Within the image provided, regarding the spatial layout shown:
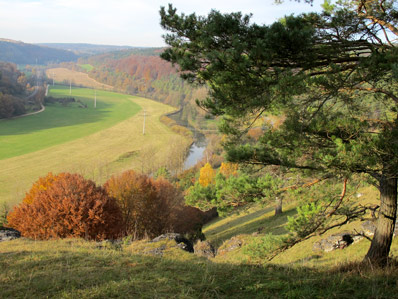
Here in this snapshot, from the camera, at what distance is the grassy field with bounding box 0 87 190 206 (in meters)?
47.6

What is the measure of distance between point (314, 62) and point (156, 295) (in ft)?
17.5

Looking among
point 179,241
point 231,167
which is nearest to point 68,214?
point 179,241

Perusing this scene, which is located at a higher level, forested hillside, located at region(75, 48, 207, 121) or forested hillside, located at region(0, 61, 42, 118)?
forested hillside, located at region(75, 48, 207, 121)

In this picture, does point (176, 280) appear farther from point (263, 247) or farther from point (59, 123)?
point (59, 123)

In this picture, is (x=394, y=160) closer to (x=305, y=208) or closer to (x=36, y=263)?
(x=305, y=208)

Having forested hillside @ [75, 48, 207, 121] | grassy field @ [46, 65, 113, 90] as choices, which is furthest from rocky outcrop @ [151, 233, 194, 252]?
grassy field @ [46, 65, 113, 90]

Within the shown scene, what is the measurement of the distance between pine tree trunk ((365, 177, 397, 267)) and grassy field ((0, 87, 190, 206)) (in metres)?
38.5

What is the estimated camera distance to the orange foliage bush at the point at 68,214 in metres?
15.7

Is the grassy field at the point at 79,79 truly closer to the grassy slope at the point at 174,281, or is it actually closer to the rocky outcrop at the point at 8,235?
the rocky outcrop at the point at 8,235

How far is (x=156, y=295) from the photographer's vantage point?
4203mm

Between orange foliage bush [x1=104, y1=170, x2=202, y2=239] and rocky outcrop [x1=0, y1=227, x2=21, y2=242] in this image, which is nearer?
rocky outcrop [x1=0, y1=227, x2=21, y2=242]

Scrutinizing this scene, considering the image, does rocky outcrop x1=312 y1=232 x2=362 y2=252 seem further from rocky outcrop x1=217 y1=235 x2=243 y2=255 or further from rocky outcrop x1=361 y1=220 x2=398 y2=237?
rocky outcrop x1=217 y1=235 x2=243 y2=255

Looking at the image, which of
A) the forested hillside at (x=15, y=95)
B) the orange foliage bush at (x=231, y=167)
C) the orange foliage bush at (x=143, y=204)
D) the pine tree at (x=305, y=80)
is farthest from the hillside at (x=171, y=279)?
the forested hillside at (x=15, y=95)

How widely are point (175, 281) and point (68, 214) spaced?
12.9 m
